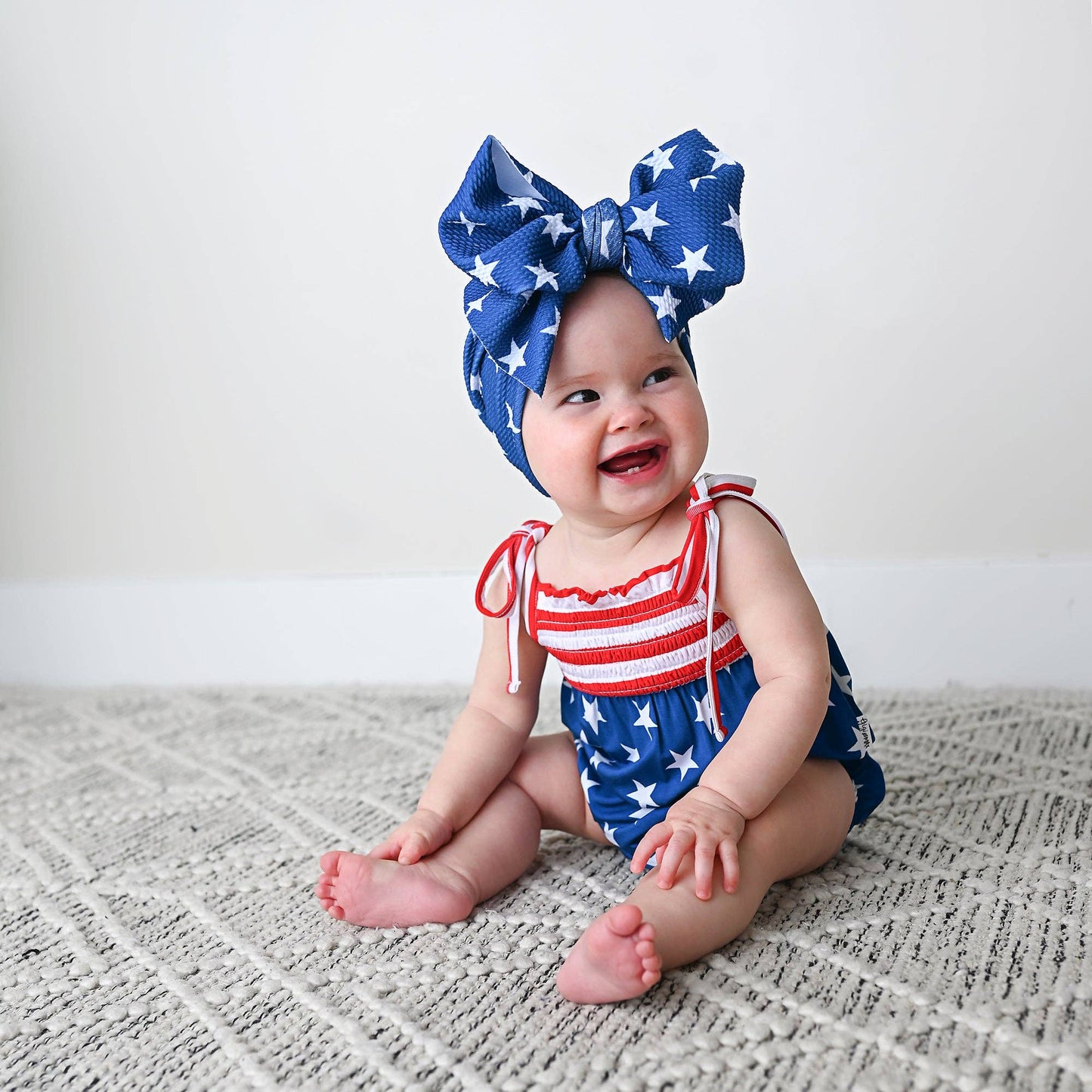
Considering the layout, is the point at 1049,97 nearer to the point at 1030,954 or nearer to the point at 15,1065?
the point at 1030,954

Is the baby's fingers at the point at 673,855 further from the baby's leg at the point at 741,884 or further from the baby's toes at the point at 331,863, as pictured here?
the baby's toes at the point at 331,863

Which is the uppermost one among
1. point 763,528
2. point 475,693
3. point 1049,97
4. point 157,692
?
point 1049,97

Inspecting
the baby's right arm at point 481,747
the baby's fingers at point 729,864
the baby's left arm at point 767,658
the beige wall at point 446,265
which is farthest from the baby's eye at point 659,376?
the beige wall at point 446,265

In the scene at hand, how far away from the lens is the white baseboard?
4.78 ft

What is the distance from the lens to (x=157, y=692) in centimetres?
171

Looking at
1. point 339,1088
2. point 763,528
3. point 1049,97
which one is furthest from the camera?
point 1049,97

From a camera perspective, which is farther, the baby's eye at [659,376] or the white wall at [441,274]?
the white wall at [441,274]

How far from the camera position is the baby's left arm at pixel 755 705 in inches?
29.8

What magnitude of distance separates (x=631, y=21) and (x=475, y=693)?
0.95m

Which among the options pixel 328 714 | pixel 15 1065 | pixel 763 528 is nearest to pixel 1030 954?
pixel 763 528

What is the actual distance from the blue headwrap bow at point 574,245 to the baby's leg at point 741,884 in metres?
0.35

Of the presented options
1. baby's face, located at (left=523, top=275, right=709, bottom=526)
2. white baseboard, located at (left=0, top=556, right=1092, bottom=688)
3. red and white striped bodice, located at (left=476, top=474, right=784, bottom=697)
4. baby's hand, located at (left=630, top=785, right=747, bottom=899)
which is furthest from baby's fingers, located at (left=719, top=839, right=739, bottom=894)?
white baseboard, located at (left=0, top=556, right=1092, bottom=688)

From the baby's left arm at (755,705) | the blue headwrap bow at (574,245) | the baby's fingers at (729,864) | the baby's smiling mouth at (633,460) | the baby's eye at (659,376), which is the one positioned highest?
the blue headwrap bow at (574,245)

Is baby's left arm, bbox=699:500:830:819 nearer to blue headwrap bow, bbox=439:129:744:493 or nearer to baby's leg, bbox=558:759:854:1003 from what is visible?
baby's leg, bbox=558:759:854:1003
